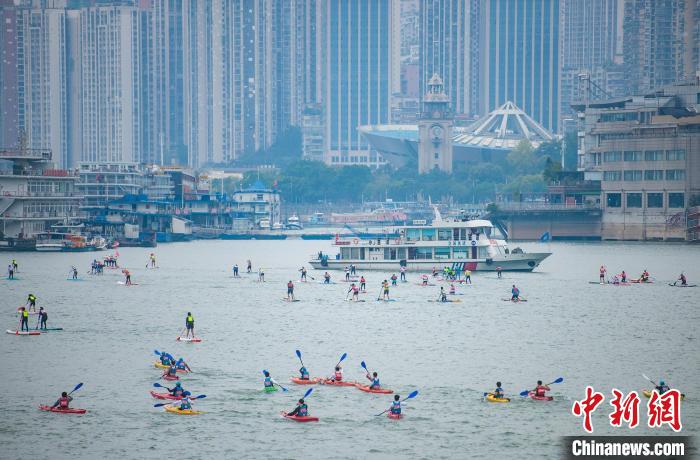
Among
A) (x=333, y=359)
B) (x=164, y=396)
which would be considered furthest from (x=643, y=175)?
(x=164, y=396)

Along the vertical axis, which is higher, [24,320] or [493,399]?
[24,320]

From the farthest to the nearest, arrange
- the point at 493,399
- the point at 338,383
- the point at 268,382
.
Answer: the point at 338,383 < the point at 268,382 < the point at 493,399

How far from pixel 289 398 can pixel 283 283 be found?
55784mm

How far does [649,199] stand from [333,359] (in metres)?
107

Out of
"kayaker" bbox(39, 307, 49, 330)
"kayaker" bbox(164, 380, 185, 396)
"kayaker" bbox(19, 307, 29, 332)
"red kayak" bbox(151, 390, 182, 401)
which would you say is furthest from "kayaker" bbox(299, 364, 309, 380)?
"kayaker" bbox(39, 307, 49, 330)

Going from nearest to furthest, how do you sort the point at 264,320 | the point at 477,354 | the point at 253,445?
the point at 253,445, the point at 477,354, the point at 264,320

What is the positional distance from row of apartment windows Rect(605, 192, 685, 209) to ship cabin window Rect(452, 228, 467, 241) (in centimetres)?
5497

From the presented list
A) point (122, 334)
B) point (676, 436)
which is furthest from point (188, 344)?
point (676, 436)

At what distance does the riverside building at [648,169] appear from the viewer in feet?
560

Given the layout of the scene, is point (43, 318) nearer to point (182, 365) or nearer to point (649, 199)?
point (182, 365)

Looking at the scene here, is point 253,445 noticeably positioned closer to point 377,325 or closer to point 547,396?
point 547,396

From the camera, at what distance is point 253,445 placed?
5503 cm

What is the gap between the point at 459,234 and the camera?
124625 millimetres

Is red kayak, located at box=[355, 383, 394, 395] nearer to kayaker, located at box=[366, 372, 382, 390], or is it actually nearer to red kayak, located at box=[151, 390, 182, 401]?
kayaker, located at box=[366, 372, 382, 390]
